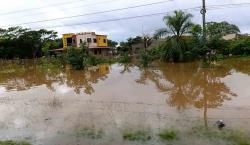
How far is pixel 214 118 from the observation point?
9.66m

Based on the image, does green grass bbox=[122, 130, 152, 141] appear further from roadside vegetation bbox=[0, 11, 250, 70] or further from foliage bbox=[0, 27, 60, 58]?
foliage bbox=[0, 27, 60, 58]

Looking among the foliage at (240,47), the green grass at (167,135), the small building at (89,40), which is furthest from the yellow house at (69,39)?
the green grass at (167,135)

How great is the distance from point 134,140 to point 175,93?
22.2 ft

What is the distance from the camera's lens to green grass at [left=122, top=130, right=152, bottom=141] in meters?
8.18

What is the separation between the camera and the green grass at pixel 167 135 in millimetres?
8040

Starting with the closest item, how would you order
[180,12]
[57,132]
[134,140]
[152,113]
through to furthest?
[134,140] < [57,132] < [152,113] < [180,12]

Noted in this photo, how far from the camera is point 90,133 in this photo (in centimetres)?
895

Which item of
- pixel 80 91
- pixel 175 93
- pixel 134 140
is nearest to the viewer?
pixel 134 140

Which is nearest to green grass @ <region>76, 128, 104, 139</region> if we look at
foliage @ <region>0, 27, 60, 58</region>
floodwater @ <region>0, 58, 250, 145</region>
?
floodwater @ <region>0, 58, 250, 145</region>

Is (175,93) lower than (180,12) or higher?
lower

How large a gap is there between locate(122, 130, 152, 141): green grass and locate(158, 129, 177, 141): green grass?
29cm

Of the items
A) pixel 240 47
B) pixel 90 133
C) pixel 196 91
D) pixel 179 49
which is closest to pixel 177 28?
pixel 179 49

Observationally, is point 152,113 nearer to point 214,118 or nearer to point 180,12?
point 214,118

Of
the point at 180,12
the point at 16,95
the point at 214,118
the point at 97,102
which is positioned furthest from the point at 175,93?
the point at 180,12
